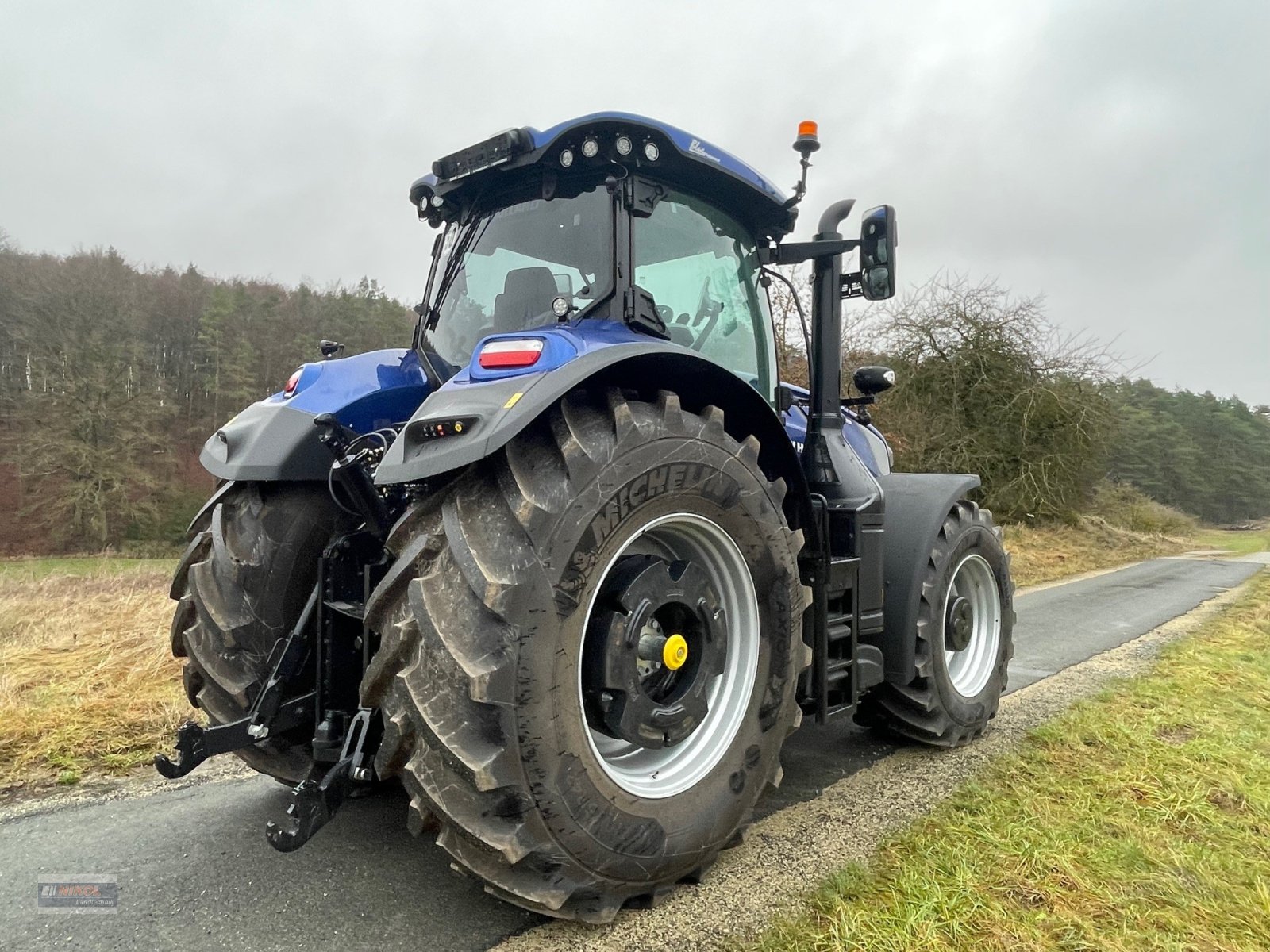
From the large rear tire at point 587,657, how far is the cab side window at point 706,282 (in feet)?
2.26

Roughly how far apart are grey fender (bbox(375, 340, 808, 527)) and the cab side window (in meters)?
0.38

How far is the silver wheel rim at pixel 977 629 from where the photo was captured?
3939mm

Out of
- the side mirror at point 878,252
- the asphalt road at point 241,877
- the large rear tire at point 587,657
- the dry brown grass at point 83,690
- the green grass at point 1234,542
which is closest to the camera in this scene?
the large rear tire at point 587,657

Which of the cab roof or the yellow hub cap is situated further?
the cab roof

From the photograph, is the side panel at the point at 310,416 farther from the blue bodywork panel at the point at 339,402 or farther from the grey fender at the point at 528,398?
the grey fender at the point at 528,398

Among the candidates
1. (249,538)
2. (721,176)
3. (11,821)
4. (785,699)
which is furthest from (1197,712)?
(11,821)

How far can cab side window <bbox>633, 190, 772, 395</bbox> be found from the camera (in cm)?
289

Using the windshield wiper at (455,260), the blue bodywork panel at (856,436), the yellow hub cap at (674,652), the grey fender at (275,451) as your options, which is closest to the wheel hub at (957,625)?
the blue bodywork panel at (856,436)

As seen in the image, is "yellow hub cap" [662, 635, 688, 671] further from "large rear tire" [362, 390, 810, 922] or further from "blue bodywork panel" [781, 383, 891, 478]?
"blue bodywork panel" [781, 383, 891, 478]

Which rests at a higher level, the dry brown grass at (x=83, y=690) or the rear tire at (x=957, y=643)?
the rear tire at (x=957, y=643)

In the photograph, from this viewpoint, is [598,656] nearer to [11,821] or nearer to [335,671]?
[335,671]

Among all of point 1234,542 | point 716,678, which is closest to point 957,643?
point 716,678

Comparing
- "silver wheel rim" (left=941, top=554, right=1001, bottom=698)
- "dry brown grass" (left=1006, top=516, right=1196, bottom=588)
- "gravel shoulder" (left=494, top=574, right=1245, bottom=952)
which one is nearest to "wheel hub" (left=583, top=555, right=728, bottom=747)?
"gravel shoulder" (left=494, top=574, right=1245, bottom=952)

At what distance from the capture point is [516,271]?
9.69ft
